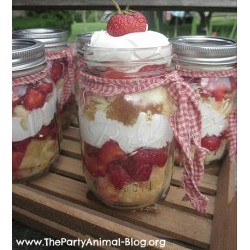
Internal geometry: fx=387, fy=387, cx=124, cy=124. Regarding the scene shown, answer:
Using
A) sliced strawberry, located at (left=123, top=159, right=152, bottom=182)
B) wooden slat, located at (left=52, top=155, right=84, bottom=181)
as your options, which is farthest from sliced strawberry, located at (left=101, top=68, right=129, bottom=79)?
wooden slat, located at (left=52, top=155, right=84, bottom=181)

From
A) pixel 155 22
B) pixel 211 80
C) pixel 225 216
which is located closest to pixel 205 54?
pixel 211 80

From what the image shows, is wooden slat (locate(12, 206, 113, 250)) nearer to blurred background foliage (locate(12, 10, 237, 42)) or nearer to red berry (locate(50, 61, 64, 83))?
red berry (locate(50, 61, 64, 83))

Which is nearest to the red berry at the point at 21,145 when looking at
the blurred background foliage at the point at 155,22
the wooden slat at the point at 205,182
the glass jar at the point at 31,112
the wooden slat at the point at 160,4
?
the glass jar at the point at 31,112

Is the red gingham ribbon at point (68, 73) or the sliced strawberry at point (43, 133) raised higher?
the red gingham ribbon at point (68, 73)

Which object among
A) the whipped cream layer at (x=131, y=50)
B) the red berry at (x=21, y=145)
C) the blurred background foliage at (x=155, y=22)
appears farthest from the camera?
the blurred background foliage at (x=155, y=22)

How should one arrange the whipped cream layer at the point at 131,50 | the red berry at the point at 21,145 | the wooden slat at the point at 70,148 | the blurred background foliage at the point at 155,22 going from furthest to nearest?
the blurred background foliage at the point at 155,22
the wooden slat at the point at 70,148
the red berry at the point at 21,145
the whipped cream layer at the point at 131,50

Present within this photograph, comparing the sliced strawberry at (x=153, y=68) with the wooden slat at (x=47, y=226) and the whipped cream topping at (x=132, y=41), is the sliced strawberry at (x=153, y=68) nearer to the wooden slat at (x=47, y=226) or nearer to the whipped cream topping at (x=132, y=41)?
the whipped cream topping at (x=132, y=41)

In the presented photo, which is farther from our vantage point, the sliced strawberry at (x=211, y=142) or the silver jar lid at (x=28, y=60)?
the sliced strawberry at (x=211, y=142)
